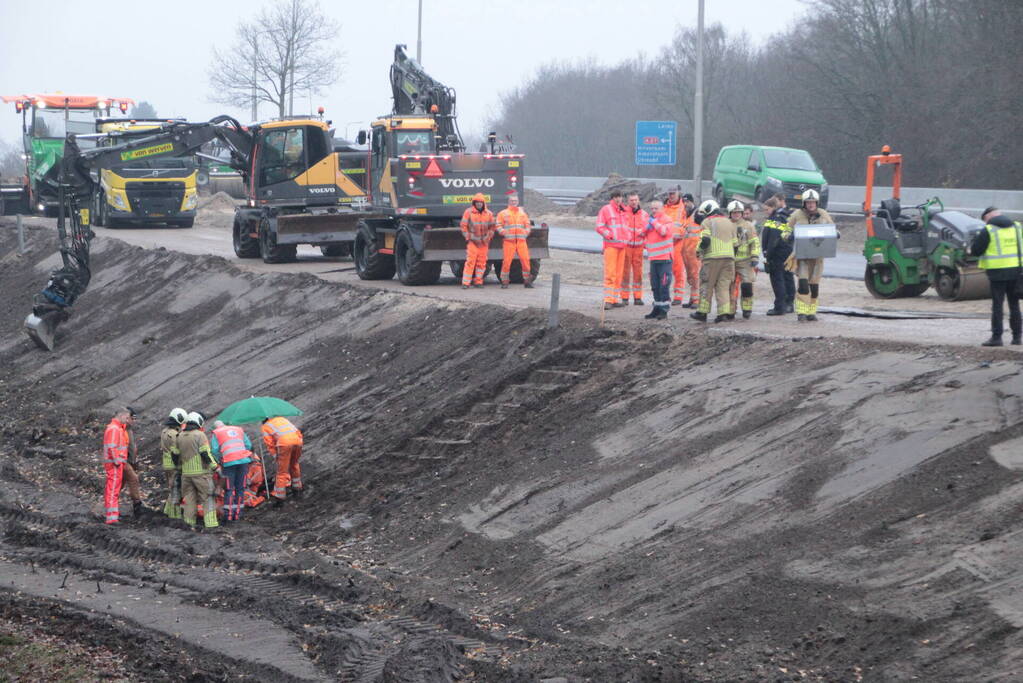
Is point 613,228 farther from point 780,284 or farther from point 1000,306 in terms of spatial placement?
point 1000,306

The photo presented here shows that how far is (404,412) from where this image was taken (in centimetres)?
1605

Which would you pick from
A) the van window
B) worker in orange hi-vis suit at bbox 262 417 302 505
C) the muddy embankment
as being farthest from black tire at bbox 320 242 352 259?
worker in orange hi-vis suit at bbox 262 417 302 505

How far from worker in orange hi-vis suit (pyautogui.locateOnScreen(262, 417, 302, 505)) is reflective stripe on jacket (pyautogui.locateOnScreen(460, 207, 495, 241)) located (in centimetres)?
649

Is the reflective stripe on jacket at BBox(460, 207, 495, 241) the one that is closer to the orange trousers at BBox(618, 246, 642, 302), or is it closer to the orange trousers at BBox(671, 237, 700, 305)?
the orange trousers at BBox(618, 246, 642, 302)

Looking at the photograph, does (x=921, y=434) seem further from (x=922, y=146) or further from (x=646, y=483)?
(x=922, y=146)

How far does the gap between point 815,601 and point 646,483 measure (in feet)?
9.35

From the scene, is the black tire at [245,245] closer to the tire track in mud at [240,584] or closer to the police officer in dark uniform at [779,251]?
the tire track in mud at [240,584]

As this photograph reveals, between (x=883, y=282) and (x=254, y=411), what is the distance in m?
9.80

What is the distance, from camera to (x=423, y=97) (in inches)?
1066

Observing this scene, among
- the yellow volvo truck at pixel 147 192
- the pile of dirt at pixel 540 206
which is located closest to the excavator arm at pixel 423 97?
the yellow volvo truck at pixel 147 192

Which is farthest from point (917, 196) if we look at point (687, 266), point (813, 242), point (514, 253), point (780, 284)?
point (813, 242)

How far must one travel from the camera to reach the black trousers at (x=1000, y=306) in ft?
42.2

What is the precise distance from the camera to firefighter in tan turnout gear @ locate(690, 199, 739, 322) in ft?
50.2

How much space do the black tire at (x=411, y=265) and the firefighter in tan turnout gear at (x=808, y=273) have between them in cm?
810
